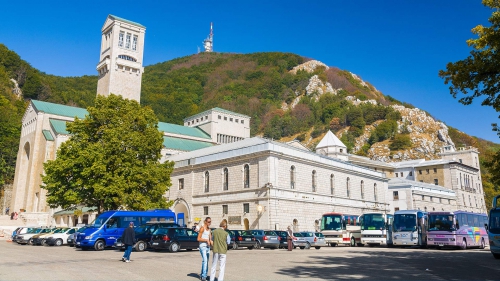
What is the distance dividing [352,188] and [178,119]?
275 feet

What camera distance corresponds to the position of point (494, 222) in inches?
784

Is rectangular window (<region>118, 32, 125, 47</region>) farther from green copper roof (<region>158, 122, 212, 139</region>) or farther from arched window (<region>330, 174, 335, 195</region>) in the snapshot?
arched window (<region>330, 174, 335, 195</region>)

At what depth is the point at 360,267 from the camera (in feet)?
47.8

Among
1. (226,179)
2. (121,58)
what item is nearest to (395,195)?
(226,179)

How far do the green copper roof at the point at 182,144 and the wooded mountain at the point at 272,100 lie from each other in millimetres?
26715

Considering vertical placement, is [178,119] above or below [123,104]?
above

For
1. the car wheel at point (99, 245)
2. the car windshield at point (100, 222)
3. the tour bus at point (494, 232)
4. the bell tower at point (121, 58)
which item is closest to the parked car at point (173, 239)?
the car wheel at point (99, 245)

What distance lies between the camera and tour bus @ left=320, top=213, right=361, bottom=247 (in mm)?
33062

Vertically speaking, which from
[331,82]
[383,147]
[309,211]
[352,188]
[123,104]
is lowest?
[309,211]

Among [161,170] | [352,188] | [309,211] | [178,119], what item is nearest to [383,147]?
[178,119]

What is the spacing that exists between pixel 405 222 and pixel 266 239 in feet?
34.9

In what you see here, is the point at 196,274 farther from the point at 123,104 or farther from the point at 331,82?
the point at 331,82

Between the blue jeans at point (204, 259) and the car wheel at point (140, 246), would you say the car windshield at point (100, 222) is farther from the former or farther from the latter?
the blue jeans at point (204, 259)

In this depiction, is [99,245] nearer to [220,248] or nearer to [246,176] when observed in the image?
[220,248]
